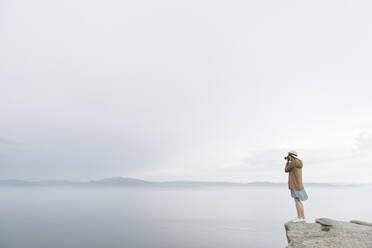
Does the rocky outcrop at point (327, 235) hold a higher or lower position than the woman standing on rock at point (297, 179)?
lower

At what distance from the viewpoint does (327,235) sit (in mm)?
11977

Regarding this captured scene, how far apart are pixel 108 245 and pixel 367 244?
49916 mm

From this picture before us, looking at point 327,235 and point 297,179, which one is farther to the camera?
point 297,179

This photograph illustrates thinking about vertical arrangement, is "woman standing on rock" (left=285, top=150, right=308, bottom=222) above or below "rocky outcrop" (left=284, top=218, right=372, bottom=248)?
above

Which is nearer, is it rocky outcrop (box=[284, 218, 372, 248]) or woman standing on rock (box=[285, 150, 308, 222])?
rocky outcrop (box=[284, 218, 372, 248])

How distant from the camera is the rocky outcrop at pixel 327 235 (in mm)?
10773

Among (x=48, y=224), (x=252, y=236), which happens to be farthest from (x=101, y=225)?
(x=252, y=236)

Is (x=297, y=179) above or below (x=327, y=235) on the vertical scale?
above

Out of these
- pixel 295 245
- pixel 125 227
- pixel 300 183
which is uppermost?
pixel 300 183

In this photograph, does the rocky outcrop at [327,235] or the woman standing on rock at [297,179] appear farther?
the woman standing on rock at [297,179]

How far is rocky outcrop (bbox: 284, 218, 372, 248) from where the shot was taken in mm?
10773

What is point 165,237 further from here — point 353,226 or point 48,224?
point 353,226

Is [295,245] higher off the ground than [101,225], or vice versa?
[295,245]

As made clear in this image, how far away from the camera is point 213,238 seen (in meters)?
57.9
